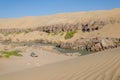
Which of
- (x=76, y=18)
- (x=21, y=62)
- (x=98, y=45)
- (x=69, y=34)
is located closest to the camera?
(x=21, y=62)

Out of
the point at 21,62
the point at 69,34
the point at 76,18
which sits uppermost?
the point at 76,18

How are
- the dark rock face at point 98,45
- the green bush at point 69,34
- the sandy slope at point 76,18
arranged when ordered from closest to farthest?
the dark rock face at point 98,45 → the green bush at point 69,34 → the sandy slope at point 76,18

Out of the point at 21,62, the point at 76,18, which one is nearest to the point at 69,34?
the point at 76,18

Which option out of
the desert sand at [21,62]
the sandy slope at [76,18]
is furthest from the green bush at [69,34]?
the desert sand at [21,62]

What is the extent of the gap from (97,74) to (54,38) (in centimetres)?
3713

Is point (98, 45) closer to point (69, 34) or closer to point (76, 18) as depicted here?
point (69, 34)

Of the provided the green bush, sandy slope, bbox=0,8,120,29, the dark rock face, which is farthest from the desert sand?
sandy slope, bbox=0,8,120,29

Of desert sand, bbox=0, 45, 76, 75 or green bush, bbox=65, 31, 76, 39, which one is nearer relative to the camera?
desert sand, bbox=0, 45, 76, 75

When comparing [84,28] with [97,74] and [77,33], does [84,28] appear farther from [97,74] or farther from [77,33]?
[97,74]

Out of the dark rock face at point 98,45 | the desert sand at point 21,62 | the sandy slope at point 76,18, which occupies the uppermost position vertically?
the sandy slope at point 76,18

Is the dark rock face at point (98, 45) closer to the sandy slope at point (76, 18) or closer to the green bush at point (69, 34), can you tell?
the green bush at point (69, 34)

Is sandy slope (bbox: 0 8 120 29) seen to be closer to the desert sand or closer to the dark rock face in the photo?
the dark rock face

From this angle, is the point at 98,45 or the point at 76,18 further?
the point at 76,18

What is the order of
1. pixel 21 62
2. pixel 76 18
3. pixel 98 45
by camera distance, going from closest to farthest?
pixel 21 62
pixel 98 45
pixel 76 18
